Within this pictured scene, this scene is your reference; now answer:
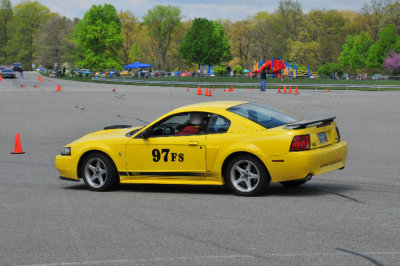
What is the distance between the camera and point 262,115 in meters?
9.07

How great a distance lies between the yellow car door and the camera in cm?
887

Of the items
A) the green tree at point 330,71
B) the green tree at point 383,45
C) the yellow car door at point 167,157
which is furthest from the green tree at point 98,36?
the yellow car door at point 167,157

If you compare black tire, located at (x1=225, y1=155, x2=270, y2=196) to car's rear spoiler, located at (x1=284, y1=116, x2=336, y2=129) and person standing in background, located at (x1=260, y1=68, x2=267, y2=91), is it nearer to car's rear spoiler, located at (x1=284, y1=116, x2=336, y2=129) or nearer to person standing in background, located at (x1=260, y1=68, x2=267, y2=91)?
car's rear spoiler, located at (x1=284, y1=116, x2=336, y2=129)

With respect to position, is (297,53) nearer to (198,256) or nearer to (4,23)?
(4,23)

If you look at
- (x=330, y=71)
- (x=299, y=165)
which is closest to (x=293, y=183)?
(x=299, y=165)

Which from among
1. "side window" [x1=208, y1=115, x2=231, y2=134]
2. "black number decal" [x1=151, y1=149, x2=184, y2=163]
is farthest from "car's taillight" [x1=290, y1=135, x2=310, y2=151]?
"black number decal" [x1=151, y1=149, x2=184, y2=163]

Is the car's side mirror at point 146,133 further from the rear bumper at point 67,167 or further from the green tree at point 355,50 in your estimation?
the green tree at point 355,50

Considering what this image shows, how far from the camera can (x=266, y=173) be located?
848cm

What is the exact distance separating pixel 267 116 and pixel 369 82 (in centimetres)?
5223

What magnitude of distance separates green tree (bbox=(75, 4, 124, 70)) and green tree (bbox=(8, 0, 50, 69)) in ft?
240

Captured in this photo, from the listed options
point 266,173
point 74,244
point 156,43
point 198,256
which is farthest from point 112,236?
point 156,43

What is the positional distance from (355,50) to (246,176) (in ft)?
338

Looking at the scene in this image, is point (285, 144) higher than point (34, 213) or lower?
higher

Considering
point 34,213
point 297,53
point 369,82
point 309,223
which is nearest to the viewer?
point 309,223
